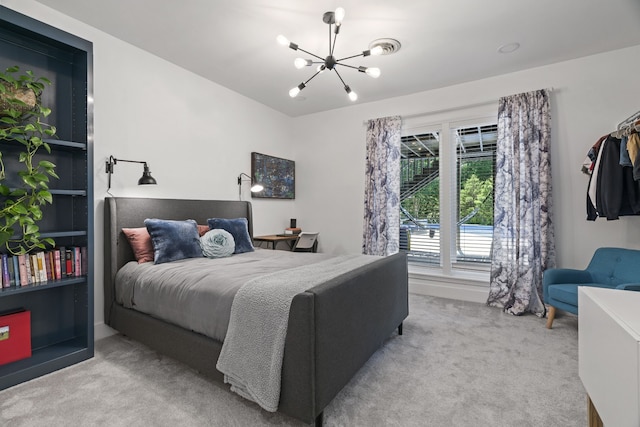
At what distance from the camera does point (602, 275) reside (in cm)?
283

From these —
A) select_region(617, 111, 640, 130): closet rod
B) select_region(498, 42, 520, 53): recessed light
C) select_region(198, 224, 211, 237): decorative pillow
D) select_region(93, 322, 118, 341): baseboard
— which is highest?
select_region(498, 42, 520, 53): recessed light

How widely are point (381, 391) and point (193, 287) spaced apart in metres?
1.39

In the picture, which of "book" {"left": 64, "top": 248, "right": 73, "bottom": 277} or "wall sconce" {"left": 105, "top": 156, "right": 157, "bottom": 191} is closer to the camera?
"book" {"left": 64, "top": 248, "right": 73, "bottom": 277}

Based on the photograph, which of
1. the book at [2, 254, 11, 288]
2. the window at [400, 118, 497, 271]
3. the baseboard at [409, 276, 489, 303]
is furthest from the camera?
the window at [400, 118, 497, 271]

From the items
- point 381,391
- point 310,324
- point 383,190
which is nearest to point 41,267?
point 310,324

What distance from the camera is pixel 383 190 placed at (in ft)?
13.9

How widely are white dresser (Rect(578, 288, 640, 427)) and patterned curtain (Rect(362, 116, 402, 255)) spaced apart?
296cm

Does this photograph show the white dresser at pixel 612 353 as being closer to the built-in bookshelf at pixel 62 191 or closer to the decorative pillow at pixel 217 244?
the decorative pillow at pixel 217 244

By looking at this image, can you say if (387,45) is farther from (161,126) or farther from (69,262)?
(69,262)

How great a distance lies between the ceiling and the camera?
2.36 metres

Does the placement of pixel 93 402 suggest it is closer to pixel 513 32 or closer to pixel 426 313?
pixel 426 313

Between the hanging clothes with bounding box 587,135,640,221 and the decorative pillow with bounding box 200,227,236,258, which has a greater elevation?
the hanging clothes with bounding box 587,135,640,221

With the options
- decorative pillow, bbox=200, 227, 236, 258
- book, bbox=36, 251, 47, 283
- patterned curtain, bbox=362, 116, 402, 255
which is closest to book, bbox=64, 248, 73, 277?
book, bbox=36, 251, 47, 283

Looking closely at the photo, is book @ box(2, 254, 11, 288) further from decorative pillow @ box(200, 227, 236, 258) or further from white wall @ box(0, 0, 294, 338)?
decorative pillow @ box(200, 227, 236, 258)
